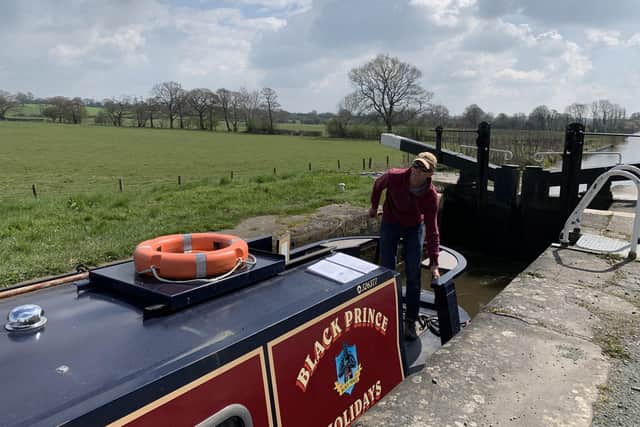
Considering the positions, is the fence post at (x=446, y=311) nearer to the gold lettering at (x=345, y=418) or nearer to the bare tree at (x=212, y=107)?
the gold lettering at (x=345, y=418)

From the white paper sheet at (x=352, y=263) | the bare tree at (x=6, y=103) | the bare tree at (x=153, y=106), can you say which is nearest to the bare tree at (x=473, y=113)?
the white paper sheet at (x=352, y=263)

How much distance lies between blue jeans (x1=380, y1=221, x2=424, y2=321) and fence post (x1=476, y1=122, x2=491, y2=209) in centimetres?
584

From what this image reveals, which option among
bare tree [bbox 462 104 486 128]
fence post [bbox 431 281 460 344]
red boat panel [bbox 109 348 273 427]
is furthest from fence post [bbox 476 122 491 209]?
bare tree [bbox 462 104 486 128]

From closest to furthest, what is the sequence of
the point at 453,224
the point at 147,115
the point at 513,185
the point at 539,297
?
the point at 539,297 → the point at 513,185 → the point at 453,224 → the point at 147,115

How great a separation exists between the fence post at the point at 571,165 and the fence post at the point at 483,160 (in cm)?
152

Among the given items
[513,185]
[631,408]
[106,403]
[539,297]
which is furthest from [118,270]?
[513,185]

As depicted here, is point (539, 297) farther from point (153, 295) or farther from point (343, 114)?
point (343, 114)

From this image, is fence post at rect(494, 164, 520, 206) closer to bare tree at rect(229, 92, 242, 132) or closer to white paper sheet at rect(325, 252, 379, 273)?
white paper sheet at rect(325, 252, 379, 273)

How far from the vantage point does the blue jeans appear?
150 inches

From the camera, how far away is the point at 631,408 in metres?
2.31

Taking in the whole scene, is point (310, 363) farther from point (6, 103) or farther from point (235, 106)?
point (6, 103)

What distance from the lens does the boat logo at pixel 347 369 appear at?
2.50 m

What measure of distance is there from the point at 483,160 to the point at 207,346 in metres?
8.41

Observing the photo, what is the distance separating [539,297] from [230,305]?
2626 mm
